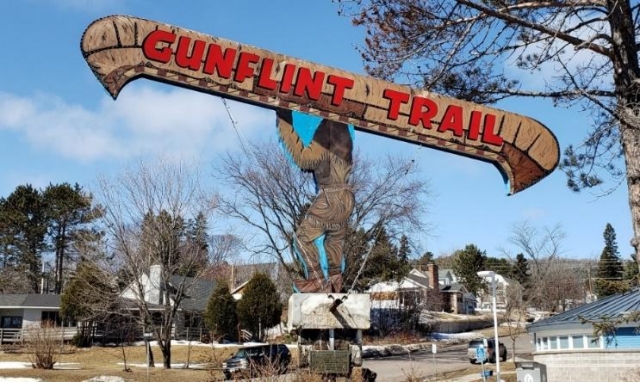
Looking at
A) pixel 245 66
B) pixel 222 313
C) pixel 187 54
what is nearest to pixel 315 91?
pixel 245 66

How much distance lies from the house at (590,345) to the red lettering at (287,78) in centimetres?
918

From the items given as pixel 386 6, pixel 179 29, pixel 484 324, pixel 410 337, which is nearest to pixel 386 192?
pixel 410 337

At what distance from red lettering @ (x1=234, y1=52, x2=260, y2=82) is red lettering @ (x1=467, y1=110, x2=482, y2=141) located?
11.7 ft

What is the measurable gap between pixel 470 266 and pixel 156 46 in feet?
252

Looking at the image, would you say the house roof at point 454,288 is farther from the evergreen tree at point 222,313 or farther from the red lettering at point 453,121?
the red lettering at point 453,121

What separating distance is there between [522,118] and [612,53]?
1.89 metres

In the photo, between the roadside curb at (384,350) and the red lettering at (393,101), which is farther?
the roadside curb at (384,350)

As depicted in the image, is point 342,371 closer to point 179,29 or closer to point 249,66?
point 249,66

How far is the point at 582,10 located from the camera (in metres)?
10.8

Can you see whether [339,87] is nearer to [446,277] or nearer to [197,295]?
[197,295]

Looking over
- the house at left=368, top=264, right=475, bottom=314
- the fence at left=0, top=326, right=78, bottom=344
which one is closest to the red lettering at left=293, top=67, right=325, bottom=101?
the fence at left=0, top=326, right=78, bottom=344

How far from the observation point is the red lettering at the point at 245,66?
946 cm

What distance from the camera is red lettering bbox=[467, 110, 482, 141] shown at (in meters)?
10.3

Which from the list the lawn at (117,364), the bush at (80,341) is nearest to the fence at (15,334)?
the bush at (80,341)
